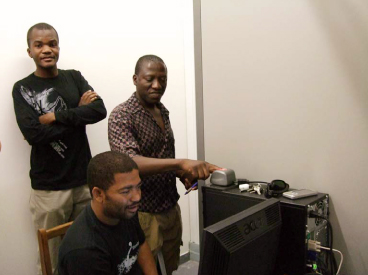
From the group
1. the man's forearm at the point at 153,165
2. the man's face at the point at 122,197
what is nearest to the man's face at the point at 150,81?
the man's forearm at the point at 153,165

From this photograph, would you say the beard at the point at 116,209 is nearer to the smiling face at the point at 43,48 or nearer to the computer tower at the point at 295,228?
the computer tower at the point at 295,228

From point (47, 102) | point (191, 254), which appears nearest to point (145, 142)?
point (47, 102)

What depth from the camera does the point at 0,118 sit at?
5.44 feet

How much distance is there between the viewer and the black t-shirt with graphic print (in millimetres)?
1556

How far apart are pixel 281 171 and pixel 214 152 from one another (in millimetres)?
417

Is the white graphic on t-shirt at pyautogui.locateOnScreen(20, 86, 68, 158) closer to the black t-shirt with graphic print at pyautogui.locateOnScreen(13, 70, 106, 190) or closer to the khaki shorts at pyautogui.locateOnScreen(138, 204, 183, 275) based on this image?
the black t-shirt with graphic print at pyautogui.locateOnScreen(13, 70, 106, 190)

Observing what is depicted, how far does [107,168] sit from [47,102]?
31.6 inches

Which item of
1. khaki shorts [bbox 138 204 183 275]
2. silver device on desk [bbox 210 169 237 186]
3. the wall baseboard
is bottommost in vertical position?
the wall baseboard

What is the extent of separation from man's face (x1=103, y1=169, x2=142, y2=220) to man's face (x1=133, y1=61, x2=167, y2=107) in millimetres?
411

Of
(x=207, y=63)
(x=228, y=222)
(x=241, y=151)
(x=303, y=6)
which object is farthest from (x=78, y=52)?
(x=228, y=222)

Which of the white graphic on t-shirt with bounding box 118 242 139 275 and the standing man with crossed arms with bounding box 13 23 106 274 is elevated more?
the standing man with crossed arms with bounding box 13 23 106 274

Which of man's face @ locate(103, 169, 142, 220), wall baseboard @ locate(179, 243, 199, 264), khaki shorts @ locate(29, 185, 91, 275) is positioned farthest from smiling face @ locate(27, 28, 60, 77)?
wall baseboard @ locate(179, 243, 199, 264)

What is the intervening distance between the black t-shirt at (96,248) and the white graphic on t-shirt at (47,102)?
67 centimetres

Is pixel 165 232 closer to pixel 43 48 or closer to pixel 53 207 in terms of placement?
pixel 53 207
